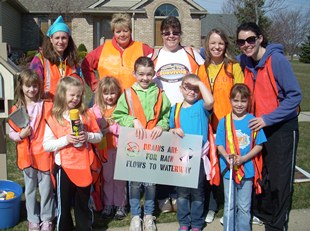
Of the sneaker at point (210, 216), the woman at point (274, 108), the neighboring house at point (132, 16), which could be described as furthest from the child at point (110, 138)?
→ the neighboring house at point (132, 16)

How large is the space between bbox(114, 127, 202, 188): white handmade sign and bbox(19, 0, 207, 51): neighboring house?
85.4ft

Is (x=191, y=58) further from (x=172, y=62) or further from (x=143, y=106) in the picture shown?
(x=143, y=106)

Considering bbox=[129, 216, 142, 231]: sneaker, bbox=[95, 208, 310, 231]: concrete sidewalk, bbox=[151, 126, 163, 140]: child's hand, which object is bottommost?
bbox=[95, 208, 310, 231]: concrete sidewalk

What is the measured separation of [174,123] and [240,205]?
1.05 metres

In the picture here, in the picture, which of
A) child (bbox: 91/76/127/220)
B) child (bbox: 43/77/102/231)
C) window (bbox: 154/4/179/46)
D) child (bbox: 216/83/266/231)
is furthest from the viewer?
window (bbox: 154/4/179/46)

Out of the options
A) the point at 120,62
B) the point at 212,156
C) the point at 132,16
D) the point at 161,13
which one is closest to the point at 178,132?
the point at 212,156

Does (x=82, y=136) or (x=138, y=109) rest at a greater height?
(x=138, y=109)

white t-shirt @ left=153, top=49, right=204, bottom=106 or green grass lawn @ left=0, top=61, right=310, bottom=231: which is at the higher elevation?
white t-shirt @ left=153, top=49, right=204, bottom=106

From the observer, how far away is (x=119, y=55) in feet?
15.0

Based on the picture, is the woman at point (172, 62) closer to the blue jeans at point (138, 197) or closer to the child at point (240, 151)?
the child at point (240, 151)

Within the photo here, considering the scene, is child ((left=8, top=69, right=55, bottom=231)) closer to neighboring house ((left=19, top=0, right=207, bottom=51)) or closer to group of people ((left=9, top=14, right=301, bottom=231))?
group of people ((left=9, top=14, right=301, bottom=231))

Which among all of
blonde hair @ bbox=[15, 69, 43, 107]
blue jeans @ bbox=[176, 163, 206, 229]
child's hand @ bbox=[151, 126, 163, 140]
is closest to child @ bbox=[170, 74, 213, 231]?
blue jeans @ bbox=[176, 163, 206, 229]

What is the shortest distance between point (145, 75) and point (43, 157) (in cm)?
131

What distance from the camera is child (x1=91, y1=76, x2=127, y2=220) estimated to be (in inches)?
164
